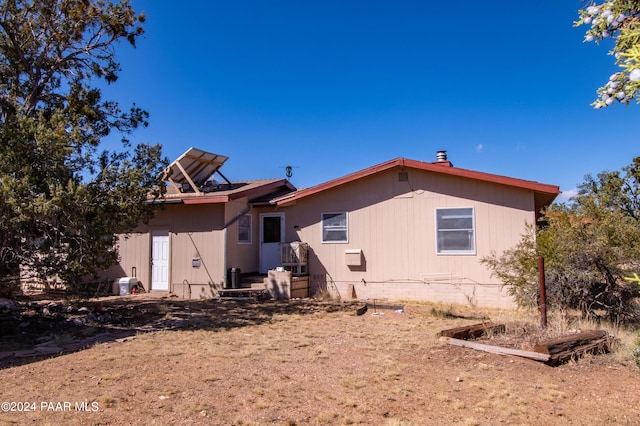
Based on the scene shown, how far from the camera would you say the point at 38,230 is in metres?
8.52

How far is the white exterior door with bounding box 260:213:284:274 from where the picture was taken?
1430cm

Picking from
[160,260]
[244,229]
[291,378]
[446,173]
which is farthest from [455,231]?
[160,260]

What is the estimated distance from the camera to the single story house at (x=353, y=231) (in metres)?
11.5

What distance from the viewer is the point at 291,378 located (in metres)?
5.36

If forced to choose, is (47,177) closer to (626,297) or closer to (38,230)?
(38,230)

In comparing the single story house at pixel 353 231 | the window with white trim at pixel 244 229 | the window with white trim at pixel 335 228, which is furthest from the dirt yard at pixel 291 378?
the window with white trim at pixel 244 229

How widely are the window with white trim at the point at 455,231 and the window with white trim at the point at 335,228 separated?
8.62ft

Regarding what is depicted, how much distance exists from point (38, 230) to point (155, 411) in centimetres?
589

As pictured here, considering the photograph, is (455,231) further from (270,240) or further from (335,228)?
(270,240)

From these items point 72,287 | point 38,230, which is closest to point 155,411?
point 72,287

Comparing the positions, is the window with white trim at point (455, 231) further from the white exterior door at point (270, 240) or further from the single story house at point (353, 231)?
the white exterior door at point (270, 240)

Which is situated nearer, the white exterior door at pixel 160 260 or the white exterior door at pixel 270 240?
the white exterior door at pixel 160 260

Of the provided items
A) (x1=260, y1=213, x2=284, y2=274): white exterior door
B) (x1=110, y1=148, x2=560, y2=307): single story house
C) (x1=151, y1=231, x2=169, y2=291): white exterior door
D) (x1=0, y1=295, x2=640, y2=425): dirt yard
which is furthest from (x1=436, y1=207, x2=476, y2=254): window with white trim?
(x1=151, y1=231, x2=169, y2=291): white exterior door

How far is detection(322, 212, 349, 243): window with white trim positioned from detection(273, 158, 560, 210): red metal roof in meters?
0.84
